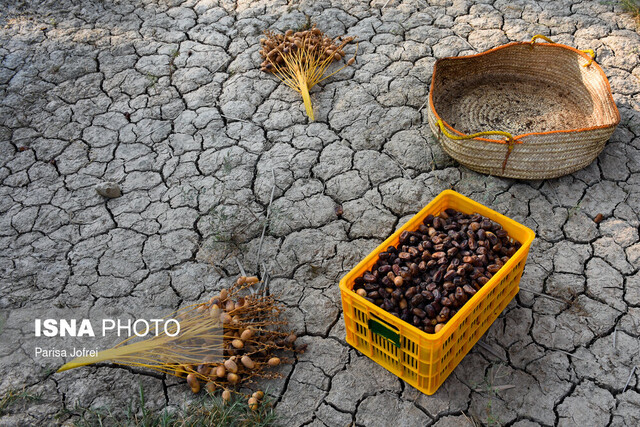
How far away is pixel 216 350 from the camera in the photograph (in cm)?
292

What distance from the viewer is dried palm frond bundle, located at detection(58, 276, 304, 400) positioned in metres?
2.86

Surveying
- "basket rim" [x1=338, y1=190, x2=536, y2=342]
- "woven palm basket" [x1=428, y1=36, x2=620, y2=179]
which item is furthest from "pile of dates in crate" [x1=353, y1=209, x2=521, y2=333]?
"woven palm basket" [x1=428, y1=36, x2=620, y2=179]

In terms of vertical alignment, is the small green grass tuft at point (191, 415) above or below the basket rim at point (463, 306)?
below

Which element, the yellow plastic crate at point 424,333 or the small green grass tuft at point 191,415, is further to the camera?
the small green grass tuft at point 191,415

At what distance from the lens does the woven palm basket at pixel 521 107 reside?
3.60 metres

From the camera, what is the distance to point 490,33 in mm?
5051

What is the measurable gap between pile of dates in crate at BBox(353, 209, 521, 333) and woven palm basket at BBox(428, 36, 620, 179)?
797mm

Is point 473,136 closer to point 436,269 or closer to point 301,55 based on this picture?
point 436,269

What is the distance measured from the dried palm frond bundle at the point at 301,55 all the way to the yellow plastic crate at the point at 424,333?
1969mm

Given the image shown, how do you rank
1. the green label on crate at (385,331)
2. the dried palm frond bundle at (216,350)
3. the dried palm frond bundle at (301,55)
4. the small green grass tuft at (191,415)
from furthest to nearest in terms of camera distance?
the dried palm frond bundle at (301,55), the dried palm frond bundle at (216,350), the small green grass tuft at (191,415), the green label on crate at (385,331)

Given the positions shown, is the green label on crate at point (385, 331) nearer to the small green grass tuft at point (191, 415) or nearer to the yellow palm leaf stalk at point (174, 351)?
the small green grass tuft at point (191, 415)

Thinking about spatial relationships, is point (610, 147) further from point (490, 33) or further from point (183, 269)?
point (183, 269)

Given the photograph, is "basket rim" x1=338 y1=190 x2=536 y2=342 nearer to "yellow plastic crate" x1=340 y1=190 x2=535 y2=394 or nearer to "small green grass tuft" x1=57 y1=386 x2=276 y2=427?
"yellow plastic crate" x1=340 y1=190 x2=535 y2=394

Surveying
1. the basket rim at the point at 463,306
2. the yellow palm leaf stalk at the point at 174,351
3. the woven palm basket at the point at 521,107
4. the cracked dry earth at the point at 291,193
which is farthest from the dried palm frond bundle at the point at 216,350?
the woven palm basket at the point at 521,107
